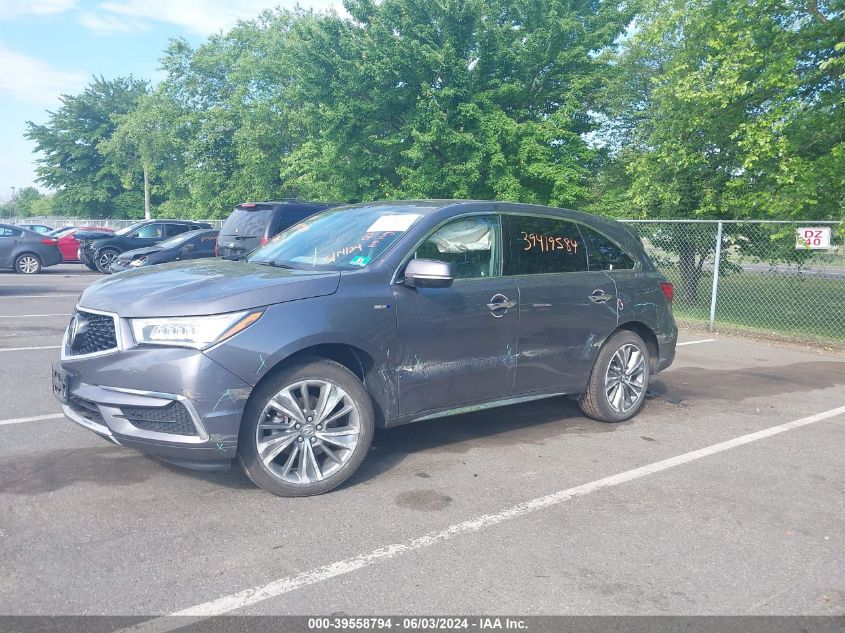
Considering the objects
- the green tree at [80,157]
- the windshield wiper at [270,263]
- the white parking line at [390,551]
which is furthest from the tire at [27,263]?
the green tree at [80,157]

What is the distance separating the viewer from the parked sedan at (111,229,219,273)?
1609 centimetres

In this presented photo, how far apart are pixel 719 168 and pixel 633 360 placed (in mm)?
10618

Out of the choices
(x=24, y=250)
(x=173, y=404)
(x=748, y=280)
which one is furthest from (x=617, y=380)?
(x=24, y=250)

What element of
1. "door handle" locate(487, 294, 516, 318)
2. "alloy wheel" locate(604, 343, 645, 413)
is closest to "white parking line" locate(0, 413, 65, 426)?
"door handle" locate(487, 294, 516, 318)

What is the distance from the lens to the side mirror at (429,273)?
438 centimetres

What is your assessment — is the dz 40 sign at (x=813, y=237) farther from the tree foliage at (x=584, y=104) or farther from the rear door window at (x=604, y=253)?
the rear door window at (x=604, y=253)

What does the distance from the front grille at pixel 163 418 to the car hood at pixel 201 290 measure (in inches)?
20.5

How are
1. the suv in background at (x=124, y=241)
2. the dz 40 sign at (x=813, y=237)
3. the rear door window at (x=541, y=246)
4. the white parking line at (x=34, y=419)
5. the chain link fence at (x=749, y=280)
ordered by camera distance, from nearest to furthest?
the rear door window at (x=541, y=246), the white parking line at (x=34, y=419), the dz 40 sign at (x=813, y=237), the chain link fence at (x=749, y=280), the suv in background at (x=124, y=241)

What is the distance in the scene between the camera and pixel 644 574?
337 cm

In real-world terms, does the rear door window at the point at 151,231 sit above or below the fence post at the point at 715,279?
above

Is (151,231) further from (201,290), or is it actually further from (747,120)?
(201,290)

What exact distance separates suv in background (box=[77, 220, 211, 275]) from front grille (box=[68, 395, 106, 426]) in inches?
700

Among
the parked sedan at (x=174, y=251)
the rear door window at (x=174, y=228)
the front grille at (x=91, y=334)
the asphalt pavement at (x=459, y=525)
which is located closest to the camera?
the asphalt pavement at (x=459, y=525)

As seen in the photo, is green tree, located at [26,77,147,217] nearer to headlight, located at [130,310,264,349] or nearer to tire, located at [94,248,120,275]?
tire, located at [94,248,120,275]
